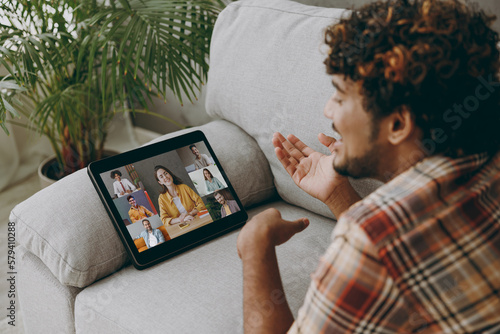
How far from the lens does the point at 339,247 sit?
24.0 inches

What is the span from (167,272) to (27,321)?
1.48 feet

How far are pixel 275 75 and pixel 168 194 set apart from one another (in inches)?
16.0

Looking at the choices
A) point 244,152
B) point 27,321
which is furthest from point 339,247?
point 27,321

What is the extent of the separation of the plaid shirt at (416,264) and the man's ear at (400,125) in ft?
0.26

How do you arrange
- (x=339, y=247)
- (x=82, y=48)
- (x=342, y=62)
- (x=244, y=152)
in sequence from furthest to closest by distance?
(x=82, y=48) < (x=244, y=152) < (x=342, y=62) < (x=339, y=247)

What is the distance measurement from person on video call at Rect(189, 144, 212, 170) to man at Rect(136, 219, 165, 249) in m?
0.20

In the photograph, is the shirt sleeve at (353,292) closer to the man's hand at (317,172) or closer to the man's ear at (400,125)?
the man's ear at (400,125)

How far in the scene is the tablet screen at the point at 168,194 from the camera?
1060 mm

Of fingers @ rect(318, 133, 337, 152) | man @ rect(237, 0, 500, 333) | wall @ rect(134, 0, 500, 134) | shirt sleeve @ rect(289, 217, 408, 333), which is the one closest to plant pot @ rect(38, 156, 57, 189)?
wall @ rect(134, 0, 500, 134)

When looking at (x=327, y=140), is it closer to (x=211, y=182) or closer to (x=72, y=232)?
(x=211, y=182)

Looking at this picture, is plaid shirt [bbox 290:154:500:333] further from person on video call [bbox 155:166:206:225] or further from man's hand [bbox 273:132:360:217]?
person on video call [bbox 155:166:206:225]

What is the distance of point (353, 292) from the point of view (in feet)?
1.98

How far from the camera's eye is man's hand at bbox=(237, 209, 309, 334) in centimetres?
77

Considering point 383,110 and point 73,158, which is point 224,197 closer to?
point 383,110
